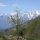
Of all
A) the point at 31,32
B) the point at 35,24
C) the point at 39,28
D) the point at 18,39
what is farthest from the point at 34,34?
the point at 18,39

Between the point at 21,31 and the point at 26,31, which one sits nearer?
the point at 21,31

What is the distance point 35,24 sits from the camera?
2517 inches

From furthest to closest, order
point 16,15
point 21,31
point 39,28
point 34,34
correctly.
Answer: point 39,28 < point 34,34 < point 21,31 < point 16,15

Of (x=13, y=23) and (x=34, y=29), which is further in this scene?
(x=34, y=29)

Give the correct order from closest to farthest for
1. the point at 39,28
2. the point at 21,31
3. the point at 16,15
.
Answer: the point at 16,15, the point at 21,31, the point at 39,28

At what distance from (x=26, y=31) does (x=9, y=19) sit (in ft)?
100.0

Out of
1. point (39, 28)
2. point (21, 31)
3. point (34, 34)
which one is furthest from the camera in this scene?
point (39, 28)

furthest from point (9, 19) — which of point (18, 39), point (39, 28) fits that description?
point (39, 28)

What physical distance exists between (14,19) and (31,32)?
2944cm

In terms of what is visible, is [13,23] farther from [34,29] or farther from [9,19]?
[34,29]

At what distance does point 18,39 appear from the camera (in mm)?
33562

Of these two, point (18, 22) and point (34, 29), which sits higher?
point (18, 22)

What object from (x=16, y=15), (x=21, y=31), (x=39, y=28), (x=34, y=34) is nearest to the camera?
(x=16, y=15)

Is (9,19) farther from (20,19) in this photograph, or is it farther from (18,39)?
(18,39)
